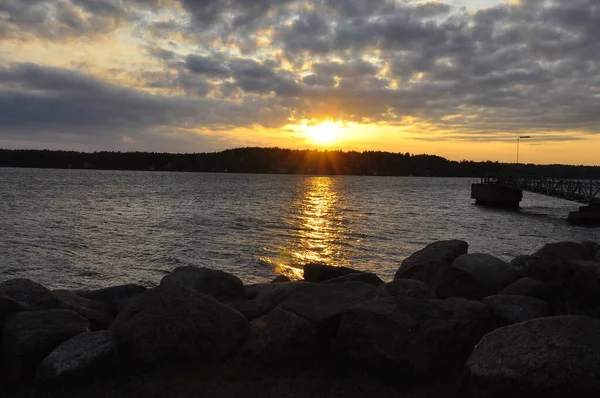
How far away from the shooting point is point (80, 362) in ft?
21.7

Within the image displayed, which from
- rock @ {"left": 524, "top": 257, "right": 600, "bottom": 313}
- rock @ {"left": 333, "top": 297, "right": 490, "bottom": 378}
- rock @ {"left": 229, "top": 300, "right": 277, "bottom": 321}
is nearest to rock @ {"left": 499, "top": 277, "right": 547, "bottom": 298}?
rock @ {"left": 524, "top": 257, "right": 600, "bottom": 313}

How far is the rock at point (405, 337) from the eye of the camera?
6.79m

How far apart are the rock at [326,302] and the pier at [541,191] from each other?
4210 cm

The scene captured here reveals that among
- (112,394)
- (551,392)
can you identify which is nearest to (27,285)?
(112,394)

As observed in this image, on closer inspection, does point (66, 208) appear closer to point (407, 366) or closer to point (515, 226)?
point (515, 226)

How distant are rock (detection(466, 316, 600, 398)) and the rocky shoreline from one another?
1 centimetres

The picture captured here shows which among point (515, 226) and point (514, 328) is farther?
point (515, 226)

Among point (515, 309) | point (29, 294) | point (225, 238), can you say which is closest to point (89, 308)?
point (29, 294)

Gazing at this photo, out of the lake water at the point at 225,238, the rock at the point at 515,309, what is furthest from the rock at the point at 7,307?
the lake water at the point at 225,238

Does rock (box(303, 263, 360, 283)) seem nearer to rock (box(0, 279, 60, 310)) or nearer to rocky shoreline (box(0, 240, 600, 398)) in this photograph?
rocky shoreline (box(0, 240, 600, 398))

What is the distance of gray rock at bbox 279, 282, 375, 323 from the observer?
8242 mm

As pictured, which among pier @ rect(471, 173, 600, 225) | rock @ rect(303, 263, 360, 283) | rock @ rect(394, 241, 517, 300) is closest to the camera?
rock @ rect(394, 241, 517, 300)

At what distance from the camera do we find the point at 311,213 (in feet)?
167

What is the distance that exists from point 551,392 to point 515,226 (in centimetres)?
4072
